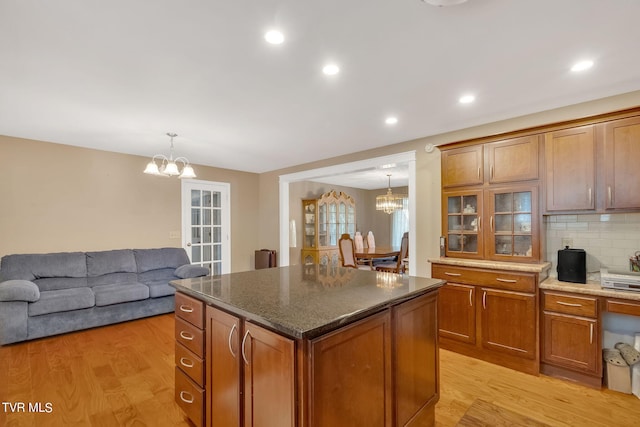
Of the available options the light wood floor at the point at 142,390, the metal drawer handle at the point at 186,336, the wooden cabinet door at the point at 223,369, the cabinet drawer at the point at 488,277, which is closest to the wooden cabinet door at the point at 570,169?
the cabinet drawer at the point at 488,277

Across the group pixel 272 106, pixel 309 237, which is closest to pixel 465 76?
pixel 272 106

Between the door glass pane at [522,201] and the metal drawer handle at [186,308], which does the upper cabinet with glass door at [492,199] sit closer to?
the door glass pane at [522,201]

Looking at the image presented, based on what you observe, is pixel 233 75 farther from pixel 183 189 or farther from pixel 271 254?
pixel 271 254

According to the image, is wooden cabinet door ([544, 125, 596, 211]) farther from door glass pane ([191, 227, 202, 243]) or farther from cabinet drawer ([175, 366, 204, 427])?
door glass pane ([191, 227, 202, 243])

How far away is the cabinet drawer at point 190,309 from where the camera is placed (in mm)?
1756

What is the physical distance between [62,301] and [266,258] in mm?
3085

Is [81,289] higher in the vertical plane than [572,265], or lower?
lower

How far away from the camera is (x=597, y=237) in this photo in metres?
2.74

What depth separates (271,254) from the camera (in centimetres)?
584

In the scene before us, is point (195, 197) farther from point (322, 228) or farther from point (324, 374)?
point (324, 374)

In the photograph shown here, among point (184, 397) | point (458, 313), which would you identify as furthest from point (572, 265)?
point (184, 397)

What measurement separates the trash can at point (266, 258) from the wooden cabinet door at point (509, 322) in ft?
12.6

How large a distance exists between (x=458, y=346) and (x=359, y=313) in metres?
2.29

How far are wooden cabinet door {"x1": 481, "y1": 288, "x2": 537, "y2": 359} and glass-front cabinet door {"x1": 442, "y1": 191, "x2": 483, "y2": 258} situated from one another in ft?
1.62
